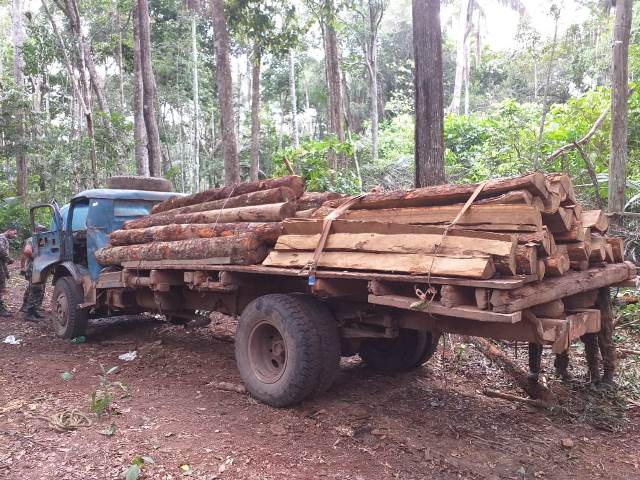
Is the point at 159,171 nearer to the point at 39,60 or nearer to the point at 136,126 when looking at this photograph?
the point at 136,126

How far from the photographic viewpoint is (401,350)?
17.3 feet

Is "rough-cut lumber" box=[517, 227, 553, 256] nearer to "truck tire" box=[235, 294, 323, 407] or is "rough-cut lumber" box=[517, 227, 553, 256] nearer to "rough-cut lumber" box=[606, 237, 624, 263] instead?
"rough-cut lumber" box=[606, 237, 624, 263]

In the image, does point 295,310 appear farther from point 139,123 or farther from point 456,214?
point 139,123

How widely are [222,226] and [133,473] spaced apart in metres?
2.51

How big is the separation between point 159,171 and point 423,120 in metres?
9.39

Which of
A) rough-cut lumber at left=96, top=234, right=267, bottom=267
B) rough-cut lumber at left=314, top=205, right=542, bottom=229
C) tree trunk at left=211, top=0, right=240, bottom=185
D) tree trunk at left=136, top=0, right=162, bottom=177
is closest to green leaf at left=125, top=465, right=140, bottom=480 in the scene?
rough-cut lumber at left=96, top=234, right=267, bottom=267

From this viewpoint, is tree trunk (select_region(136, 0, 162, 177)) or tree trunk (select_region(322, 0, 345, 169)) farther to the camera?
tree trunk (select_region(322, 0, 345, 169))

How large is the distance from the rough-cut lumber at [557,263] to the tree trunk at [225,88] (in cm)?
735

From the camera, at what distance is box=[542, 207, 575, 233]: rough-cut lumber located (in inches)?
136

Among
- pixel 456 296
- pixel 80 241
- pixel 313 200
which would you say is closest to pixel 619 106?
pixel 313 200

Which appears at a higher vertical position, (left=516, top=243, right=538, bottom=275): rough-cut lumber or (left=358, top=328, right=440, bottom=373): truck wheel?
(left=516, top=243, right=538, bottom=275): rough-cut lumber

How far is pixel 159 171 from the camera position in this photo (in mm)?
14195

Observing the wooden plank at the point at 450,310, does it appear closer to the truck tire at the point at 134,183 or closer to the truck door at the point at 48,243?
the truck door at the point at 48,243

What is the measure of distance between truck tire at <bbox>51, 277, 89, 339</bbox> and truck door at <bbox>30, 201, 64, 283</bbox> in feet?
1.44
